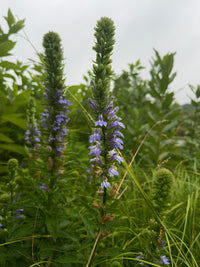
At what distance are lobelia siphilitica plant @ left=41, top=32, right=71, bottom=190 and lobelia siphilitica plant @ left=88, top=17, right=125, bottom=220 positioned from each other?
558 mm

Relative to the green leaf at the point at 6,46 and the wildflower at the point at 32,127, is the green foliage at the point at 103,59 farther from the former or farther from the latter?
the green leaf at the point at 6,46

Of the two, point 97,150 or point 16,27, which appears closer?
point 97,150

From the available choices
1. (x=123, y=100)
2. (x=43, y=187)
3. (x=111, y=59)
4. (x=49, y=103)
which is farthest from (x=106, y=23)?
(x=123, y=100)

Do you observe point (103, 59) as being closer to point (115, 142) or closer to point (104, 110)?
point (104, 110)

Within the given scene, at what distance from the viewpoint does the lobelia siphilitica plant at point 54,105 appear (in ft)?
7.26

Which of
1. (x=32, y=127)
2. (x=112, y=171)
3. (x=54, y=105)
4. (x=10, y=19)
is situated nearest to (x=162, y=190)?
(x=112, y=171)

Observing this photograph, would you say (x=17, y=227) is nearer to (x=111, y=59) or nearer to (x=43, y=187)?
(x=43, y=187)

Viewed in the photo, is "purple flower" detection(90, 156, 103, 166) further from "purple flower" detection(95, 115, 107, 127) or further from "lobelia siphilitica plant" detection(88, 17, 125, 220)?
"purple flower" detection(95, 115, 107, 127)

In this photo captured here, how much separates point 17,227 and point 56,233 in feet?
1.37

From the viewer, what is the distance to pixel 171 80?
4.35 metres

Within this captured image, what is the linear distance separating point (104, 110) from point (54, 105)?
0.73 meters

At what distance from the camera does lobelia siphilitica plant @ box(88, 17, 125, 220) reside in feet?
5.71

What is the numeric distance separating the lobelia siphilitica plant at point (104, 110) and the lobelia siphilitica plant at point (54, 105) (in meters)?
0.56

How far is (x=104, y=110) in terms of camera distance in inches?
70.1
